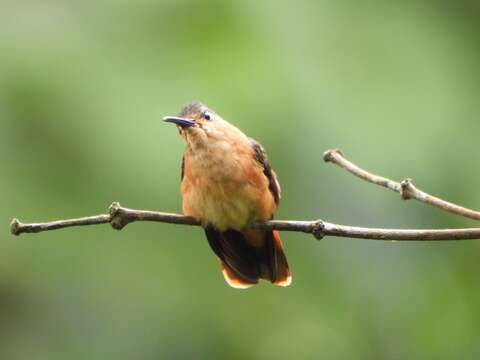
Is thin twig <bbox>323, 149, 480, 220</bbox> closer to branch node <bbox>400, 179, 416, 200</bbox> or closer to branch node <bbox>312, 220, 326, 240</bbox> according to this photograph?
branch node <bbox>400, 179, 416, 200</bbox>

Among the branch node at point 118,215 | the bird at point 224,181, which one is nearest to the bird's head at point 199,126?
the bird at point 224,181

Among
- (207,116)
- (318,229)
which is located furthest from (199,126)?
(318,229)

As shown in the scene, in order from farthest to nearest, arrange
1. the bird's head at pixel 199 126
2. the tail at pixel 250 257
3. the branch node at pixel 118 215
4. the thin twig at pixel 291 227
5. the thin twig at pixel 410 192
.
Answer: the tail at pixel 250 257 < the bird's head at pixel 199 126 < the branch node at pixel 118 215 < the thin twig at pixel 410 192 < the thin twig at pixel 291 227

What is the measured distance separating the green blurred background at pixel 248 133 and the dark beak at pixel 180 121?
345 millimetres

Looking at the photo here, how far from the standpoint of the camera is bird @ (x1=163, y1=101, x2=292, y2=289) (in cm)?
452

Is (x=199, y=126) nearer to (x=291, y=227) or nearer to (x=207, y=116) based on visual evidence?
(x=207, y=116)

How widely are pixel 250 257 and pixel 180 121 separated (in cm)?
90

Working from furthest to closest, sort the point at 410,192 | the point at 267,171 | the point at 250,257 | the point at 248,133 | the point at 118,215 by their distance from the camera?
the point at 248,133, the point at 250,257, the point at 267,171, the point at 118,215, the point at 410,192

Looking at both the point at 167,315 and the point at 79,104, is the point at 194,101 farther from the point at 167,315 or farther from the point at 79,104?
the point at 167,315

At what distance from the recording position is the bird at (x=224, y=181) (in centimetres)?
452

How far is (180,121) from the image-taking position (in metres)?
4.54

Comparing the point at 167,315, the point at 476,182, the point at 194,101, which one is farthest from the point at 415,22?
the point at 167,315

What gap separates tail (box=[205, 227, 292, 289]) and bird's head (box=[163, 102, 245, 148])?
55cm

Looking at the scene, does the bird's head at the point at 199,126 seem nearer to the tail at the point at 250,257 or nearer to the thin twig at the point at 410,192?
the tail at the point at 250,257
